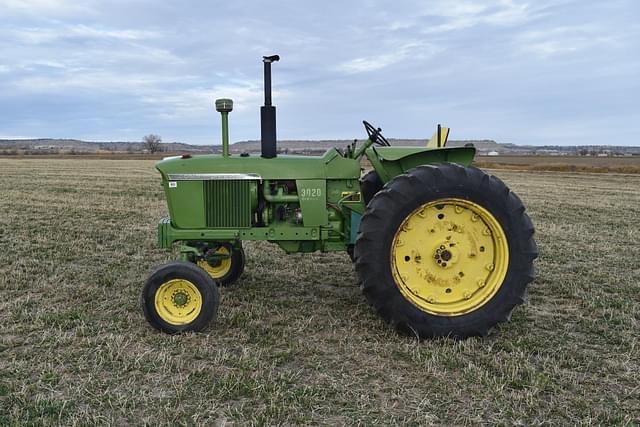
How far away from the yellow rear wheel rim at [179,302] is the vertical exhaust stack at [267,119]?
1470mm

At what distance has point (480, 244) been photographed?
15.0 ft

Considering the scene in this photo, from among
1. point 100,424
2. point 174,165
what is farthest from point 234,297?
point 100,424

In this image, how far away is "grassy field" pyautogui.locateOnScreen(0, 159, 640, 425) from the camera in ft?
10.7

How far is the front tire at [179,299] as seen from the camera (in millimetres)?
4480

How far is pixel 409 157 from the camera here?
16.6 ft

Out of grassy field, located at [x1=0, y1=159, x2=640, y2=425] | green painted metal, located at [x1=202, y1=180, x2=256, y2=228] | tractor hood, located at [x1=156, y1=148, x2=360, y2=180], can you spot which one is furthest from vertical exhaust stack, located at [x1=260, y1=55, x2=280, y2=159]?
grassy field, located at [x1=0, y1=159, x2=640, y2=425]

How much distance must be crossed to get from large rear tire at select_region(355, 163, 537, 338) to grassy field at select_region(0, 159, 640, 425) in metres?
0.25

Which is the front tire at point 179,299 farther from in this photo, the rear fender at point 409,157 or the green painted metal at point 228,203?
the rear fender at point 409,157

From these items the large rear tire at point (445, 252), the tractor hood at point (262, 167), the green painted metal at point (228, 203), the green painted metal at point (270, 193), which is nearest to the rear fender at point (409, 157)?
the green painted metal at point (270, 193)

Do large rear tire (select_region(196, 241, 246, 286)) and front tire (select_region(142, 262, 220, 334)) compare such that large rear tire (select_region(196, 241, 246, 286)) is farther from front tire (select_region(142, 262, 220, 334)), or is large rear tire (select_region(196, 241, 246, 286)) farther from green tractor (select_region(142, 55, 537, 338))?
front tire (select_region(142, 262, 220, 334))

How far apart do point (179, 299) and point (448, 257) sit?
2361mm

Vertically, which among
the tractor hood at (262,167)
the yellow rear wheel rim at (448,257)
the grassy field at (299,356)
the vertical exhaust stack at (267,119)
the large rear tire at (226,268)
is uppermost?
the vertical exhaust stack at (267,119)

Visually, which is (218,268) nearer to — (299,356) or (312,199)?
(312,199)

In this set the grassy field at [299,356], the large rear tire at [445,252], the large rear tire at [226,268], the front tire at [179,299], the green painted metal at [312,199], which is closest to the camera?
the grassy field at [299,356]
